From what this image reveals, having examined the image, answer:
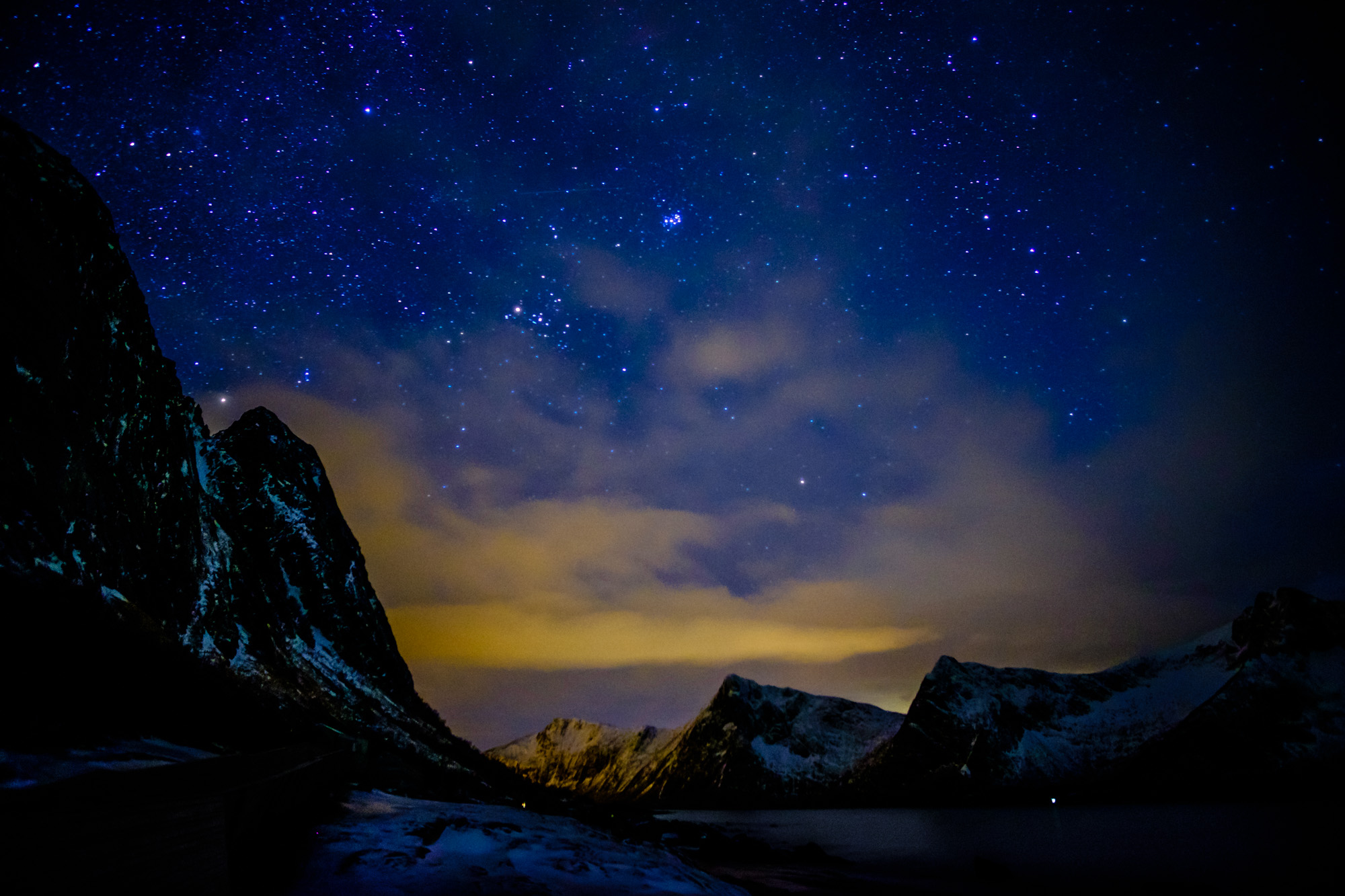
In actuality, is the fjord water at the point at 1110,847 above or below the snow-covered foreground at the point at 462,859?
below

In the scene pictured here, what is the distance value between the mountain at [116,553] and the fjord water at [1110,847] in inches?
1237

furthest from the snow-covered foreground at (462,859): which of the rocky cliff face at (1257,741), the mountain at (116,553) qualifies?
the rocky cliff face at (1257,741)

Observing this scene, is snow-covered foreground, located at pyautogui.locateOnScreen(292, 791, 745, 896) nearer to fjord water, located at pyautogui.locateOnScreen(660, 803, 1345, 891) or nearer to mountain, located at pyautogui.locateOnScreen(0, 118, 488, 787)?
mountain, located at pyautogui.locateOnScreen(0, 118, 488, 787)

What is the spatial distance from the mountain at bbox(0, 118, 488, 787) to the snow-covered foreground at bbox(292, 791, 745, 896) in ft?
7.37

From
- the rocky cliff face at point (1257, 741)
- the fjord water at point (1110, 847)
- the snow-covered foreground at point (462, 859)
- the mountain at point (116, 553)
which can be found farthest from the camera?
the rocky cliff face at point (1257, 741)

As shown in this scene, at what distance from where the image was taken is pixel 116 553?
72.9 ft

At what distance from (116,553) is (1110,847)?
68350 millimetres

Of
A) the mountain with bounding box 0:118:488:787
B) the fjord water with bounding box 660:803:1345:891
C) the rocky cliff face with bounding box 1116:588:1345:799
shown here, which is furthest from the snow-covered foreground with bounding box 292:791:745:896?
the rocky cliff face with bounding box 1116:588:1345:799

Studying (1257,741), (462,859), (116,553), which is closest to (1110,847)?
(462,859)

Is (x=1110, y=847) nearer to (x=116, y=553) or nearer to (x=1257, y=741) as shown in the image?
(x=116, y=553)

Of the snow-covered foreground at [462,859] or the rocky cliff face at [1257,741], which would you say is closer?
the snow-covered foreground at [462,859]

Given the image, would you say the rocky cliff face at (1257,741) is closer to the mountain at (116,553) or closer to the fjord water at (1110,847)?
the fjord water at (1110,847)

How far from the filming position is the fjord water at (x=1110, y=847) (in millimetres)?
29234

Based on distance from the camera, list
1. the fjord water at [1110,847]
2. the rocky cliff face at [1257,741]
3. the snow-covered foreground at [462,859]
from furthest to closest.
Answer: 1. the rocky cliff face at [1257,741]
2. the fjord water at [1110,847]
3. the snow-covered foreground at [462,859]
